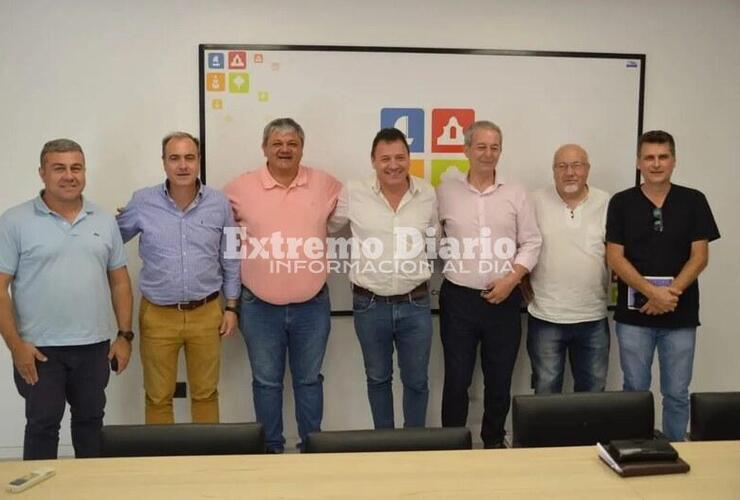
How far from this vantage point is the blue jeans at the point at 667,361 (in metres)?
3.16

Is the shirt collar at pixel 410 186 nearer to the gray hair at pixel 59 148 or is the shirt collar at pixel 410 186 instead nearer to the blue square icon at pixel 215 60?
the blue square icon at pixel 215 60

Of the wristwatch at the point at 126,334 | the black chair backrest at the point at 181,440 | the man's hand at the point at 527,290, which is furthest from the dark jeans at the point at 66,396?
the man's hand at the point at 527,290

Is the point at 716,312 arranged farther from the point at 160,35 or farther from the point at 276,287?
the point at 160,35

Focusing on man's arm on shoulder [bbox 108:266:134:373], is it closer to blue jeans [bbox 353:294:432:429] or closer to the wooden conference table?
blue jeans [bbox 353:294:432:429]

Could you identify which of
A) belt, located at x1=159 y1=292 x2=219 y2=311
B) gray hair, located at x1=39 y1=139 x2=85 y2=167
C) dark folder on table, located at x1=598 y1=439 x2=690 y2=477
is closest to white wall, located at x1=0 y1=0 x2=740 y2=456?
belt, located at x1=159 y1=292 x2=219 y2=311

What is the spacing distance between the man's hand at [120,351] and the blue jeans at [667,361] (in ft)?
8.09

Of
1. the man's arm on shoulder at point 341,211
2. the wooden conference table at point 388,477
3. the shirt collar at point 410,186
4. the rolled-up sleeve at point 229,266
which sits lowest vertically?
the wooden conference table at point 388,477

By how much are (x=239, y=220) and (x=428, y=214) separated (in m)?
0.96

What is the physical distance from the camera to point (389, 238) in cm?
316

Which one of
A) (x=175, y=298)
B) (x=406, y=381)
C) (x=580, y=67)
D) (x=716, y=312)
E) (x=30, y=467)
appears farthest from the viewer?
(x=716, y=312)

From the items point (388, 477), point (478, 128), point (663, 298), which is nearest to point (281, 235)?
point (478, 128)

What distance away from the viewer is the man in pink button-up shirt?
10.5 ft

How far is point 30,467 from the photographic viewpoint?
1720 mm

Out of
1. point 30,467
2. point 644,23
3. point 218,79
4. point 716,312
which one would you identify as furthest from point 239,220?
point 716,312
